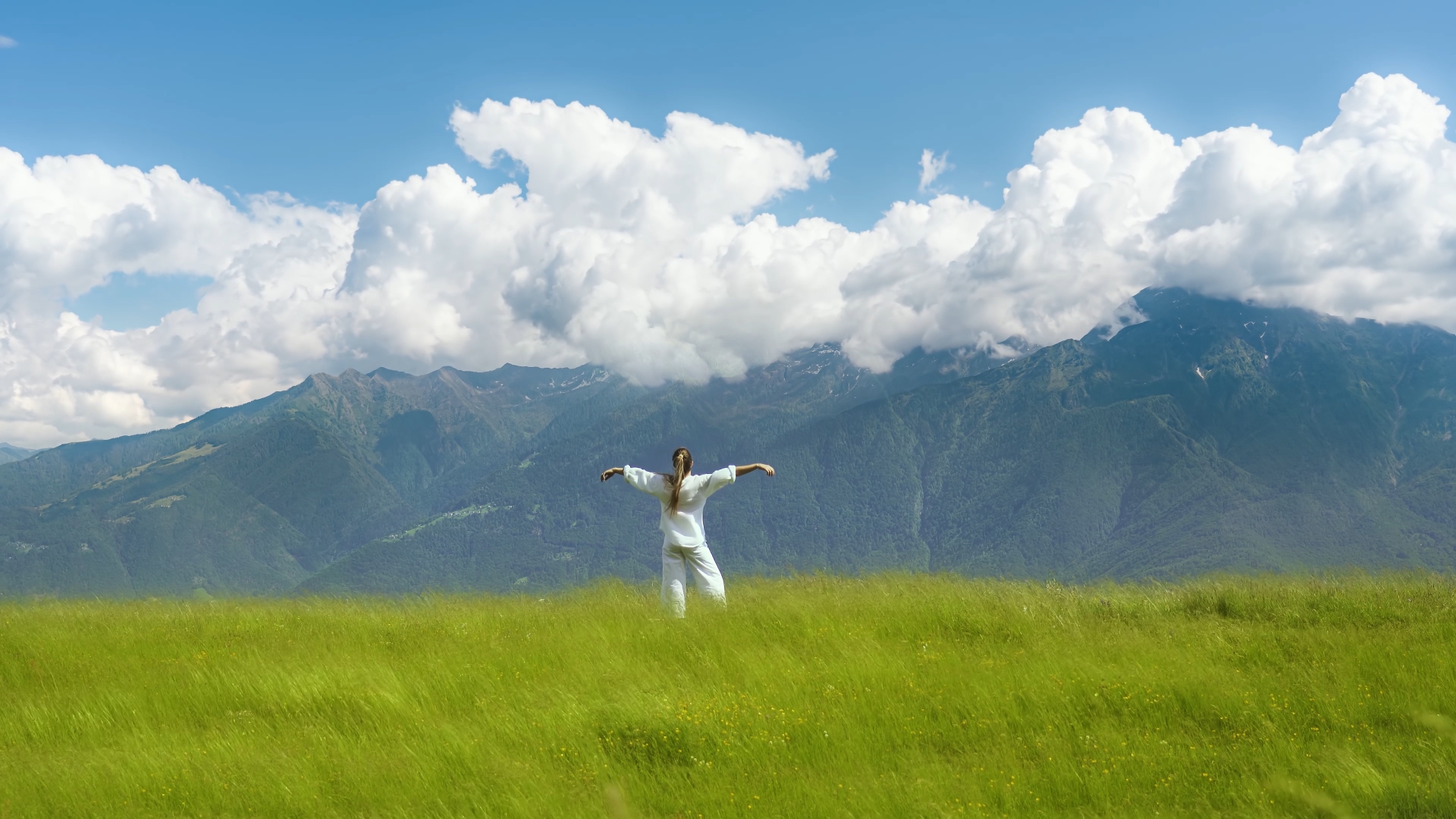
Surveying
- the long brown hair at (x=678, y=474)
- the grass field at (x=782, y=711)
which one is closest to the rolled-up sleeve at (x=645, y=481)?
the long brown hair at (x=678, y=474)

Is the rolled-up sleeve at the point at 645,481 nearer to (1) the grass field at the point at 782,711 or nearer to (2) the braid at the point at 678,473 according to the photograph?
(2) the braid at the point at 678,473

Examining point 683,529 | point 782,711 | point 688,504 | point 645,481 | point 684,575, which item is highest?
point 645,481

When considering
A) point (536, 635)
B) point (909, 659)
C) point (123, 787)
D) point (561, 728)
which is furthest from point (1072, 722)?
point (123, 787)

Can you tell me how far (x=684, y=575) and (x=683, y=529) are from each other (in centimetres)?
71

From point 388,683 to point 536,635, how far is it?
7.29 ft

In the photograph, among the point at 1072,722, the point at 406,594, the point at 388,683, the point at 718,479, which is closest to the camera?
the point at 1072,722

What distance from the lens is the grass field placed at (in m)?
6.19

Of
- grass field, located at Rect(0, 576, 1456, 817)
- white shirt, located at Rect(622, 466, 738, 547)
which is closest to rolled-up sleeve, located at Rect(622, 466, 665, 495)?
white shirt, located at Rect(622, 466, 738, 547)

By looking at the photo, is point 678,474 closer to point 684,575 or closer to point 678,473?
point 678,473

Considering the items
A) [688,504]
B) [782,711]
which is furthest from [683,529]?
[782,711]

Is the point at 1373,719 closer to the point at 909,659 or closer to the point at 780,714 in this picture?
the point at 909,659

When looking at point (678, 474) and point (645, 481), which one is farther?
point (645, 481)

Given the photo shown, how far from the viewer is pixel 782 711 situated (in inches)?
301

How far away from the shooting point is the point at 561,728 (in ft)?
24.3
